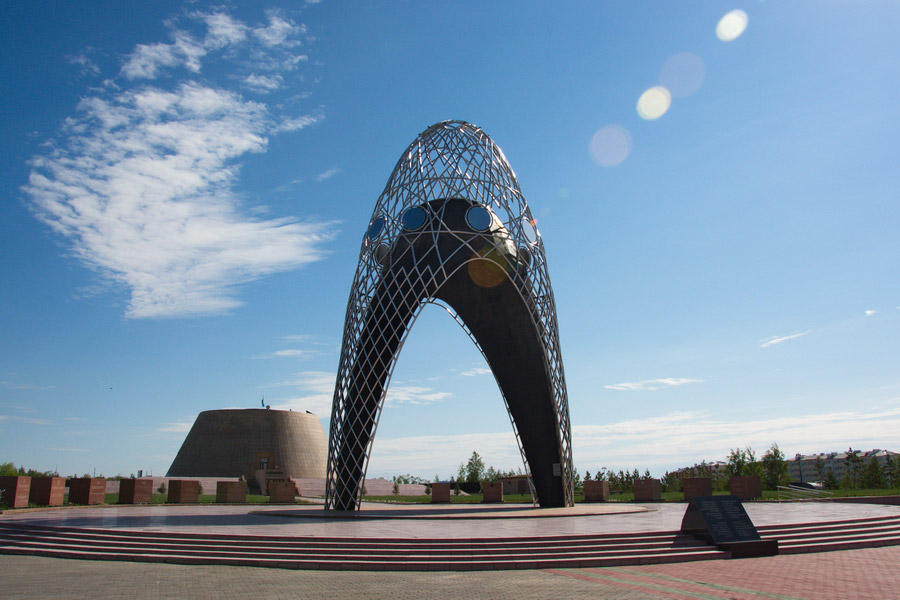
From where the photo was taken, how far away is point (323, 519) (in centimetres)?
2131

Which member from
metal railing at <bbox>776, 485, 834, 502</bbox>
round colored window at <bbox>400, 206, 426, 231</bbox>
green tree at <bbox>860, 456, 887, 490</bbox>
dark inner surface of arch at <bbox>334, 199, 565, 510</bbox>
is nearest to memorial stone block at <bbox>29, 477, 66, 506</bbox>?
dark inner surface of arch at <bbox>334, 199, 565, 510</bbox>

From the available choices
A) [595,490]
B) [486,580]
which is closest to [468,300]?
[595,490]

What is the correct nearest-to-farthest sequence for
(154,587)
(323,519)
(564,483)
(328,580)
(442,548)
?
(154,587) → (328,580) → (442,548) → (323,519) → (564,483)

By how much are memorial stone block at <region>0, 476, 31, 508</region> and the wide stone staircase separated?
14126mm

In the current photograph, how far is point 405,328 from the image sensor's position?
95.7 feet

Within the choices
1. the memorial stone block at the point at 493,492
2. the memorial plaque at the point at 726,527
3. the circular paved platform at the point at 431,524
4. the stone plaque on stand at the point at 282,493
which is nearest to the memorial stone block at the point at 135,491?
the stone plaque on stand at the point at 282,493

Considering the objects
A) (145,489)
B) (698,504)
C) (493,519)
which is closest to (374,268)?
(493,519)

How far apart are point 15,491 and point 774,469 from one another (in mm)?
52470

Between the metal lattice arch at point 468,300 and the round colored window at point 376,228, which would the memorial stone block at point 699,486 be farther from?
the round colored window at point 376,228

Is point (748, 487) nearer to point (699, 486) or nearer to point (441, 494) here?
point (699, 486)

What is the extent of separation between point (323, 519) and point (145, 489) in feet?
52.8

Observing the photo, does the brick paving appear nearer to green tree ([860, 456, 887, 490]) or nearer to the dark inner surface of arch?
the dark inner surface of arch

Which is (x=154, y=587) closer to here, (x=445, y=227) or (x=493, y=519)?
(x=493, y=519)

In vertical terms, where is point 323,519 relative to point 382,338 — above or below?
below
